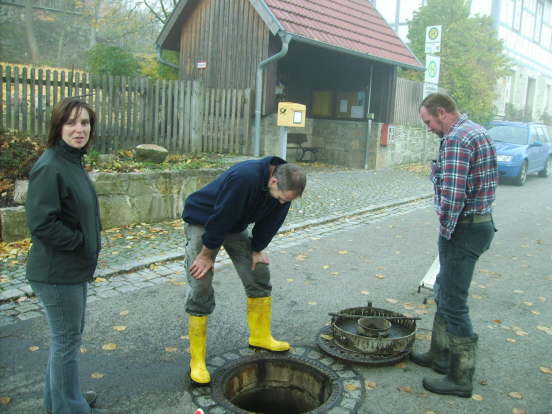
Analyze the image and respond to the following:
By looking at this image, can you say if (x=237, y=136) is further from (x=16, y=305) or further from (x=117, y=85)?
(x=16, y=305)

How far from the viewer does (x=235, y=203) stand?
3391 mm

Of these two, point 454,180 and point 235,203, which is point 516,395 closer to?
point 454,180

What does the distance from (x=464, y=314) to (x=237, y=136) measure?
10256mm

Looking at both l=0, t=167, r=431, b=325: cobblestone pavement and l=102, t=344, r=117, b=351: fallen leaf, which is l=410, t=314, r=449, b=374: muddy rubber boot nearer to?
l=102, t=344, r=117, b=351: fallen leaf

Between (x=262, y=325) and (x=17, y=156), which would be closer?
(x=262, y=325)

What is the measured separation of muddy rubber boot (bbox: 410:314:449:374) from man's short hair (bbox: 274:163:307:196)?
1.62 m

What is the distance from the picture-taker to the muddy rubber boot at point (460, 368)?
371 centimetres

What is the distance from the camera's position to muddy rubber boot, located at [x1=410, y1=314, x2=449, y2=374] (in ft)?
13.4

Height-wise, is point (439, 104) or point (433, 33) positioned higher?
point (433, 33)

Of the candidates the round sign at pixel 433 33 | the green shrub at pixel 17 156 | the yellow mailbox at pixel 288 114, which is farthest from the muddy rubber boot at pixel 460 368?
the yellow mailbox at pixel 288 114

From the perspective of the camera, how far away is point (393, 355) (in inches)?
166

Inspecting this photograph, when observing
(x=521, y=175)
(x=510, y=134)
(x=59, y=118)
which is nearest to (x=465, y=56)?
(x=510, y=134)

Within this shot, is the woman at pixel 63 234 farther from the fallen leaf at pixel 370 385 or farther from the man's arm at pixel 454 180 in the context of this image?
the man's arm at pixel 454 180

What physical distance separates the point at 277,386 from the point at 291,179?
1667 mm
